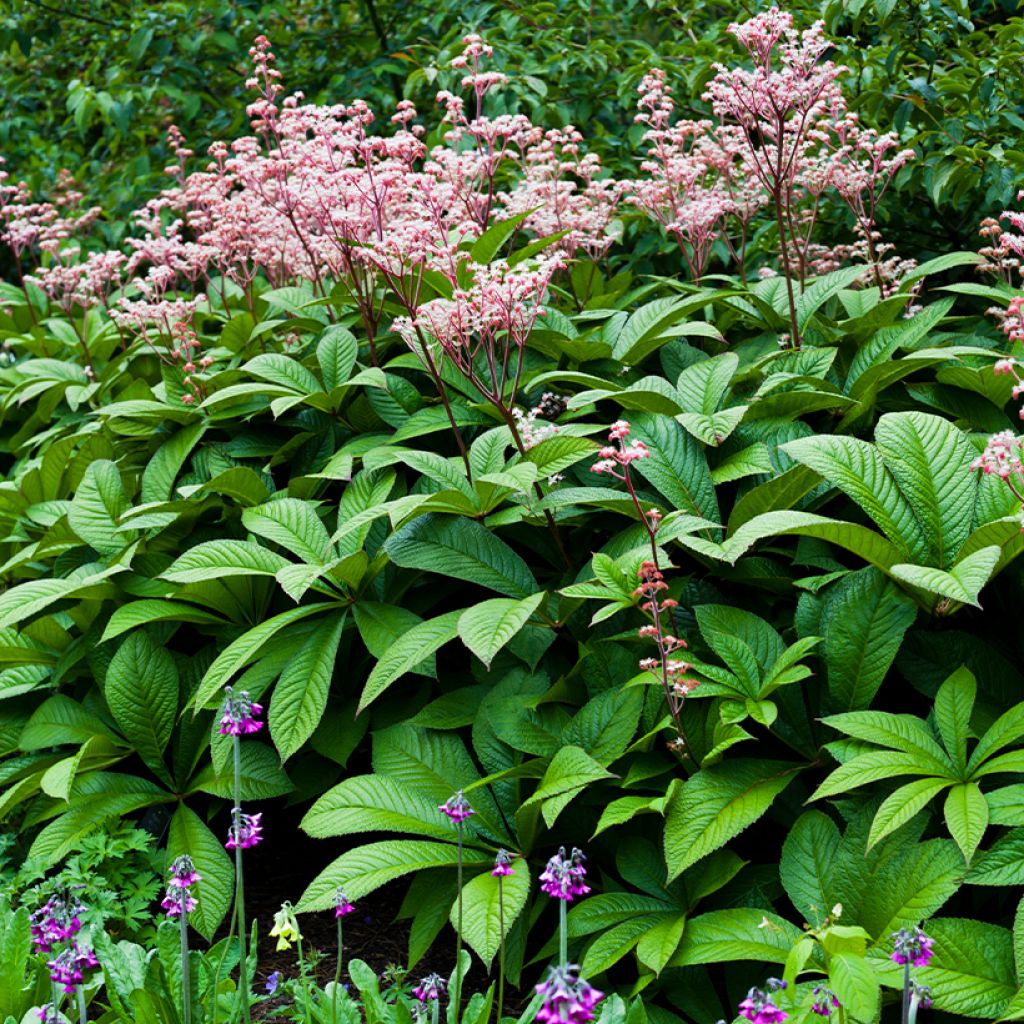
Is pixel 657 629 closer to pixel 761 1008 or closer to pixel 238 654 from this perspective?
pixel 761 1008

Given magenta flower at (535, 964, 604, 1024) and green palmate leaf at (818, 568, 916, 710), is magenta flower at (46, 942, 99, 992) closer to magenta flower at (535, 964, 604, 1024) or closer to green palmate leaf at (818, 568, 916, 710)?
magenta flower at (535, 964, 604, 1024)

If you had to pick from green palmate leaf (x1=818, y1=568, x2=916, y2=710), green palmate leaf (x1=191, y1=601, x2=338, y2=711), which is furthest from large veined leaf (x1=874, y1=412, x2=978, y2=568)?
green palmate leaf (x1=191, y1=601, x2=338, y2=711)

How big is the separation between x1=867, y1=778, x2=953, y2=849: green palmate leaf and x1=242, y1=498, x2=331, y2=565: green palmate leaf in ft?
4.51

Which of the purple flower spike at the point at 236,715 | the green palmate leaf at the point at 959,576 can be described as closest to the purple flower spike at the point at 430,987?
the purple flower spike at the point at 236,715

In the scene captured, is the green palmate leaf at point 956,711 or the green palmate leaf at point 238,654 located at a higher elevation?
the green palmate leaf at point 956,711

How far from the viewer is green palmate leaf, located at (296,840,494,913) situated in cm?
220

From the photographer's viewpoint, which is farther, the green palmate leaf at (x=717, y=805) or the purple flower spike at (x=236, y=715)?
the green palmate leaf at (x=717, y=805)

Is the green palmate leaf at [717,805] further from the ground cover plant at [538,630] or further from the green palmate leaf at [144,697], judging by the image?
the green palmate leaf at [144,697]

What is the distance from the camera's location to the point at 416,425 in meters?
3.11

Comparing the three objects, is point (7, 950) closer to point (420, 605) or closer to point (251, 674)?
point (251, 674)

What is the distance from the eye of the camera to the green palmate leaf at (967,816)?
72.3 inches

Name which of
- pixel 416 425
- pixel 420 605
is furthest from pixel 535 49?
pixel 420 605

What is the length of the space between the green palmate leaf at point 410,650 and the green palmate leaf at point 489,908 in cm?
45

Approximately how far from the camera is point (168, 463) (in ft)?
11.3
